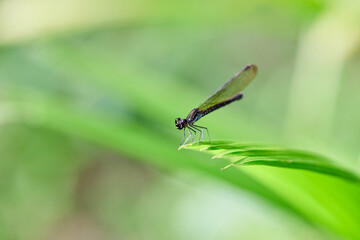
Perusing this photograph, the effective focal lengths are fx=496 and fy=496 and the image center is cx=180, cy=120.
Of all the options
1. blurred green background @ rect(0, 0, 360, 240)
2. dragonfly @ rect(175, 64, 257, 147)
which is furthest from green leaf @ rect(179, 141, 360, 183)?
dragonfly @ rect(175, 64, 257, 147)

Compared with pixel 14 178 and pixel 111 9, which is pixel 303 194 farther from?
pixel 14 178

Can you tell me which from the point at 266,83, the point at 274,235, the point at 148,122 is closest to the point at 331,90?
the point at 274,235

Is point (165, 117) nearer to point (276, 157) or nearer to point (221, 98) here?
point (221, 98)

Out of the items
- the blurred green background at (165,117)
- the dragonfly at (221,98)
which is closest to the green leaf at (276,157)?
the blurred green background at (165,117)

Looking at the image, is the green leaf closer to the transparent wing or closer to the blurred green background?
the blurred green background

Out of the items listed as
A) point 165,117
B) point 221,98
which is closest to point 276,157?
point 165,117

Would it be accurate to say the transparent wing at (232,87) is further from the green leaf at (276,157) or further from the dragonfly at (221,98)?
the green leaf at (276,157)
